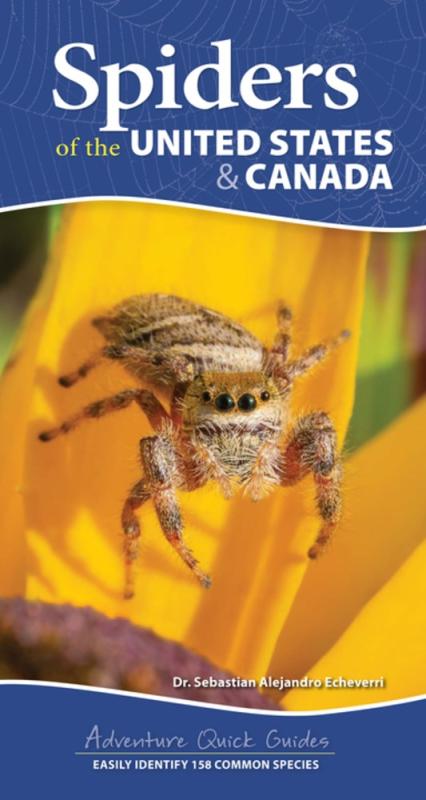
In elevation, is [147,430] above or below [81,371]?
below

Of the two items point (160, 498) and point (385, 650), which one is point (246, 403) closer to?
point (160, 498)

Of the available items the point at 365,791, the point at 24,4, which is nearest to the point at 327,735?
the point at 365,791

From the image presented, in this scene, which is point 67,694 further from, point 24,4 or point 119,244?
point 24,4

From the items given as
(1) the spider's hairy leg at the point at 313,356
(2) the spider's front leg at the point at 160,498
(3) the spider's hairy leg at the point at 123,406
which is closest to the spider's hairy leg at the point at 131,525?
(2) the spider's front leg at the point at 160,498

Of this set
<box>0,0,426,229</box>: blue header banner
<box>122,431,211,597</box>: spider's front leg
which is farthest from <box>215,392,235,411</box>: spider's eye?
<box>0,0,426,229</box>: blue header banner

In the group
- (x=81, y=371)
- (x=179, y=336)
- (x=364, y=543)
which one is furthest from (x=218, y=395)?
(x=364, y=543)

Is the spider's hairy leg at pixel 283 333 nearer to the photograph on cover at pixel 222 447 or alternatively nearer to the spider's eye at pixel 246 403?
the photograph on cover at pixel 222 447
